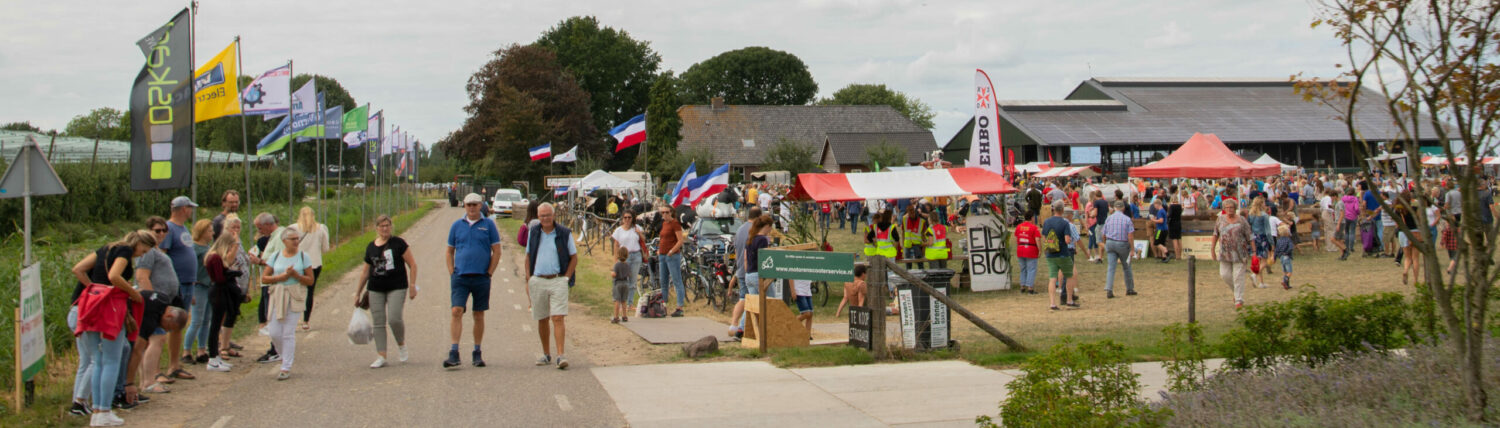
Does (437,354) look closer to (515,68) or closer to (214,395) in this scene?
(214,395)

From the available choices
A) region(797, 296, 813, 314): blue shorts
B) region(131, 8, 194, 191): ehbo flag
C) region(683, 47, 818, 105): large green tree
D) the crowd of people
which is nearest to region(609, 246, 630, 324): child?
region(797, 296, 813, 314): blue shorts

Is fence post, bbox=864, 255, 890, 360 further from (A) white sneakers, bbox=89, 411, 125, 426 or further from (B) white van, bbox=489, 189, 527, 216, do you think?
(B) white van, bbox=489, 189, 527, 216

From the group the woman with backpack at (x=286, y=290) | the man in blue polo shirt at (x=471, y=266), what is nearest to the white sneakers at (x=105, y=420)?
the woman with backpack at (x=286, y=290)

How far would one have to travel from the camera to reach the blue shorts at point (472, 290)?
32.5 feet

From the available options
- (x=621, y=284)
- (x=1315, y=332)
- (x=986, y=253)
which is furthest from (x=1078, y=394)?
(x=986, y=253)

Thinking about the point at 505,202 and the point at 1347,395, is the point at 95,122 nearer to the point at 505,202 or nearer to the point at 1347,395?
the point at 505,202

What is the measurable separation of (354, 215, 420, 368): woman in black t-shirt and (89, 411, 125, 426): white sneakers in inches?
97.2

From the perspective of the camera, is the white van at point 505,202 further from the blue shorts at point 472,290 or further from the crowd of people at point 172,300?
the blue shorts at point 472,290

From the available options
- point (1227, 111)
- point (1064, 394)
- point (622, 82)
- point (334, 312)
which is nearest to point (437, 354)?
point (334, 312)

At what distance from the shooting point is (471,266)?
9898mm

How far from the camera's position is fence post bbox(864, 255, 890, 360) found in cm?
994

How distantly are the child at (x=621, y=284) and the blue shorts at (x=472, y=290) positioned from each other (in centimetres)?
394

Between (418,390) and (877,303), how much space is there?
4153 millimetres

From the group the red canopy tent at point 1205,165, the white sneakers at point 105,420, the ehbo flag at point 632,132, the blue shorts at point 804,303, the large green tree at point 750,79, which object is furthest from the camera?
the large green tree at point 750,79
